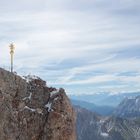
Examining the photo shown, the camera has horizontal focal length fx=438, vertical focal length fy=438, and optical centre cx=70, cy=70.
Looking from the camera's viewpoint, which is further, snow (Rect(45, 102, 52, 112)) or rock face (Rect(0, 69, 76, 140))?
snow (Rect(45, 102, 52, 112))

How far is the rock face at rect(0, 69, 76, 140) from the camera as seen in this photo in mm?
63531

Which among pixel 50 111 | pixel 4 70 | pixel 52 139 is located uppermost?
pixel 4 70

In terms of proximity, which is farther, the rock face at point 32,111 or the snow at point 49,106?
the snow at point 49,106

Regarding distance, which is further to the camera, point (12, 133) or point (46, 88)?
point (46, 88)

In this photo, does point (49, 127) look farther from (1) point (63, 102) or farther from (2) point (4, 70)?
(2) point (4, 70)

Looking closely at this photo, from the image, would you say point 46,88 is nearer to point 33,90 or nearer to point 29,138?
point 33,90

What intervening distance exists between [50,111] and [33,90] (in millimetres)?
4340

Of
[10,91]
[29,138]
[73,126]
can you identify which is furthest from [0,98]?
[73,126]

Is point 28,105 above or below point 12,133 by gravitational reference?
above

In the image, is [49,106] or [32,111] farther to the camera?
[49,106]

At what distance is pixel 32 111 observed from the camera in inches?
2566

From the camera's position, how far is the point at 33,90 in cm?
6744

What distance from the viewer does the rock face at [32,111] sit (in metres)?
63.5

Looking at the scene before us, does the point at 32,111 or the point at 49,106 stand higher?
the point at 49,106
